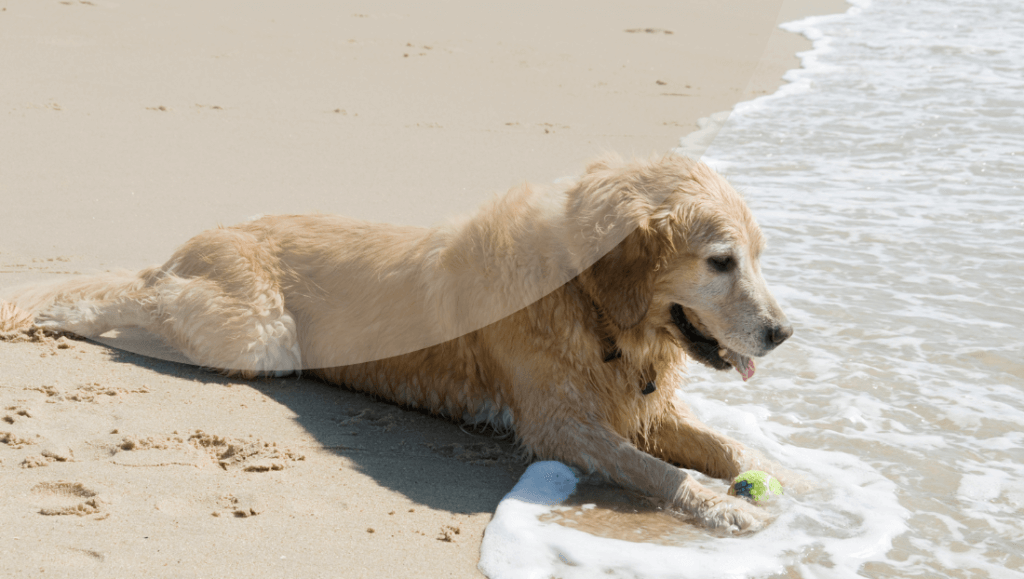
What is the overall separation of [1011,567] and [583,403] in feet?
5.67

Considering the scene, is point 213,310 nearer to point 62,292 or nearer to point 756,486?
point 62,292

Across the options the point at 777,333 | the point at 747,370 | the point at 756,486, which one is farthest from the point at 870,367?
the point at 756,486

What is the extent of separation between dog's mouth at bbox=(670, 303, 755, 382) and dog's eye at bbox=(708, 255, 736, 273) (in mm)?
233

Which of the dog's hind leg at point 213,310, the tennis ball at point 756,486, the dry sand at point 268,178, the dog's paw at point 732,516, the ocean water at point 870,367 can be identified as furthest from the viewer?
the dog's hind leg at point 213,310

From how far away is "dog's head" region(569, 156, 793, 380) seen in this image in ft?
12.3

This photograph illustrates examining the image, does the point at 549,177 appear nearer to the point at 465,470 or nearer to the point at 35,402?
the point at 465,470

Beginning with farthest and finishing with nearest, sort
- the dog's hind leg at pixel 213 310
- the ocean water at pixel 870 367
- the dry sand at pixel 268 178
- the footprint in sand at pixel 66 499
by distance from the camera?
the dog's hind leg at pixel 213 310, the ocean water at pixel 870 367, the dry sand at pixel 268 178, the footprint in sand at pixel 66 499

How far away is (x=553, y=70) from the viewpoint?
1059 centimetres

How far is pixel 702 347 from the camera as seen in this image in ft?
12.9

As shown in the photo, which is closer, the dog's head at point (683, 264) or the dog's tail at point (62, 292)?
the dog's head at point (683, 264)

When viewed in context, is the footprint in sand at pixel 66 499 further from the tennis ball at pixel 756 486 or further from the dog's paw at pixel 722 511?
the tennis ball at pixel 756 486

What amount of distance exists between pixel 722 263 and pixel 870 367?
1.68 meters

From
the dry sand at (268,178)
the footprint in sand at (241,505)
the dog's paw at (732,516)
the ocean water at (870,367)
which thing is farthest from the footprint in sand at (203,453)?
→ the dog's paw at (732,516)

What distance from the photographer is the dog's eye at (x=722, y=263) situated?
3795 mm
